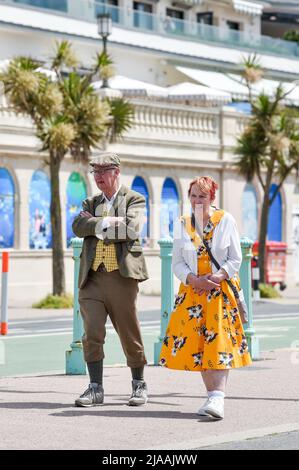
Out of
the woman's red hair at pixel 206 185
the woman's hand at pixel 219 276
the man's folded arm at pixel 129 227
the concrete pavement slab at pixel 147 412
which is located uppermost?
the woman's red hair at pixel 206 185

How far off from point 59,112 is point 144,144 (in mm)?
6891

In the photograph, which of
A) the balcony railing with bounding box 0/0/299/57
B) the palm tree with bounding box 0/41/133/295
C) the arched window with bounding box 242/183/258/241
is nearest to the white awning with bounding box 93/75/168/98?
the arched window with bounding box 242/183/258/241

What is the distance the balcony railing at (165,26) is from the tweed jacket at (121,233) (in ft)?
118

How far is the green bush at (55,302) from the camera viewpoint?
2728 cm

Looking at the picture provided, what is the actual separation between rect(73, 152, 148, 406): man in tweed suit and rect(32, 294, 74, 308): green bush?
16.7 metres

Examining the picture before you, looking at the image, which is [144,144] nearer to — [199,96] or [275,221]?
[199,96]

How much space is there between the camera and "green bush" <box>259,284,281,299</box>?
31.4m

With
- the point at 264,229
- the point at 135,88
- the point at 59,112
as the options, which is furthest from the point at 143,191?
the point at 59,112

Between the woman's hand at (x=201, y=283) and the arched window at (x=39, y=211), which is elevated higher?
the arched window at (x=39, y=211)

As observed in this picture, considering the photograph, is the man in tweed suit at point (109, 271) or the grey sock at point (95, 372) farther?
the grey sock at point (95, 372)

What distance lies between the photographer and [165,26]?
54.1m

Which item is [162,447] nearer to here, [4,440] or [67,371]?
[4,440]

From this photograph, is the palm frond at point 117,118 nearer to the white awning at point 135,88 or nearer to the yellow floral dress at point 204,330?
the white awning at point 135,88

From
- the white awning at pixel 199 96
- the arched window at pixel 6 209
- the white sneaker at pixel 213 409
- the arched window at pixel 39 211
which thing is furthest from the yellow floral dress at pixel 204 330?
the white awning at pixel 199 96
